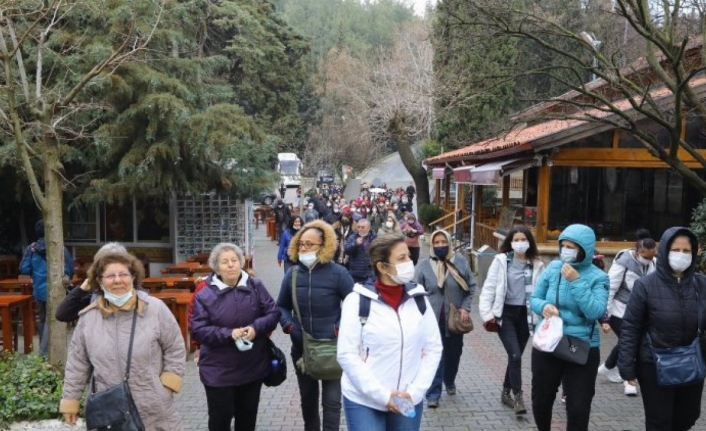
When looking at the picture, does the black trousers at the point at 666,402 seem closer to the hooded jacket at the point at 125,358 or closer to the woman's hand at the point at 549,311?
the woman's hand at the point at 549,311

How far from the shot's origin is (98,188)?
33.5 feet

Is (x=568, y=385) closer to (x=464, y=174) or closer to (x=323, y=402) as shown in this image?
(x=323, y=402)

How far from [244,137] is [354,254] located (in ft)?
10.8

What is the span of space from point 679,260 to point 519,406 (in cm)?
230

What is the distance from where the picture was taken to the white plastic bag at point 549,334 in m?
4.31

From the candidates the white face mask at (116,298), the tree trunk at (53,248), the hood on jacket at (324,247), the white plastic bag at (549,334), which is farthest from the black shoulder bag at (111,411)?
the white plastic bag at (549,334)

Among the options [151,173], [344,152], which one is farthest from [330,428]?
[344,152]

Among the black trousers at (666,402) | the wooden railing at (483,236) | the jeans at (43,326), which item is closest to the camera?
the black trousers at (666,402)

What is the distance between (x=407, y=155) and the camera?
26672 millimetres

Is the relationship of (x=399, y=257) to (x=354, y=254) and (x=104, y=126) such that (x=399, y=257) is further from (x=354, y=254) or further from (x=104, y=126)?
(x=104, y=126)

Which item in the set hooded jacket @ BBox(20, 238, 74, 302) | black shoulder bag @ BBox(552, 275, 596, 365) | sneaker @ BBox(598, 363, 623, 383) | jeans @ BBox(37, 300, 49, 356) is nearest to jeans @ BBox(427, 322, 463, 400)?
black shoulder bag @ BBox(552, 275, 596, 365)

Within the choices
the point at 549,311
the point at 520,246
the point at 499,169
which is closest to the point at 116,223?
the point at 499,169

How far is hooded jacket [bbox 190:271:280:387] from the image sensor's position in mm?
4246

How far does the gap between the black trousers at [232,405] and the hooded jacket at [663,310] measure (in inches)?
102
